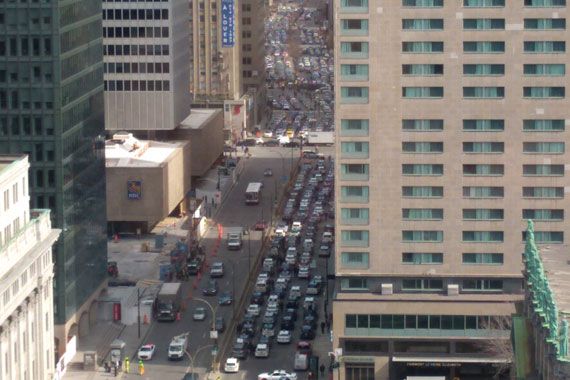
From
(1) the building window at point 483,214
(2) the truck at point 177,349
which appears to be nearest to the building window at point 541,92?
(1) the building window at point 483,214

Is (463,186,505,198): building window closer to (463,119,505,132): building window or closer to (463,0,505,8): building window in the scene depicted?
(463,119,505,132): building window

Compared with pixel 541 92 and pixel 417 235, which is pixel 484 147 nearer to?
pixel 541 92

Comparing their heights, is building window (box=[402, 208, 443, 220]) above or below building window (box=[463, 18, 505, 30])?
below

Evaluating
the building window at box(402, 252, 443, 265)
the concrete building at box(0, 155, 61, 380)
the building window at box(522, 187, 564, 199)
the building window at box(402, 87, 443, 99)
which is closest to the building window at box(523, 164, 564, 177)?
the building window at box(522, 187, 564, 199)

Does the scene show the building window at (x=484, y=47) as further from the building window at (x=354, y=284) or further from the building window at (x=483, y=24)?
the building window at (x=354, y=284)

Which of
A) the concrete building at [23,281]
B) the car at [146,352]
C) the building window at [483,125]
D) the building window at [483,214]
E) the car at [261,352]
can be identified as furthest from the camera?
the car at [261,352]

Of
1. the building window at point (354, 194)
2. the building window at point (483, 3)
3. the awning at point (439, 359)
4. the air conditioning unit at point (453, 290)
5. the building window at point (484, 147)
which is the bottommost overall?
the awning at point (439, 359)

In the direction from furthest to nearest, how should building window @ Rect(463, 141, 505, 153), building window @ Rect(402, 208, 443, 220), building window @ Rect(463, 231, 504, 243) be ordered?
1. building window @ Rect(402, 208, 443, 220)
2. building window @ Rect(463, 231, 504, 243)
3. building window @ Rect(463, 141, 505, 153)

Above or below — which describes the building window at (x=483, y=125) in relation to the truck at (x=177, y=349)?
above
